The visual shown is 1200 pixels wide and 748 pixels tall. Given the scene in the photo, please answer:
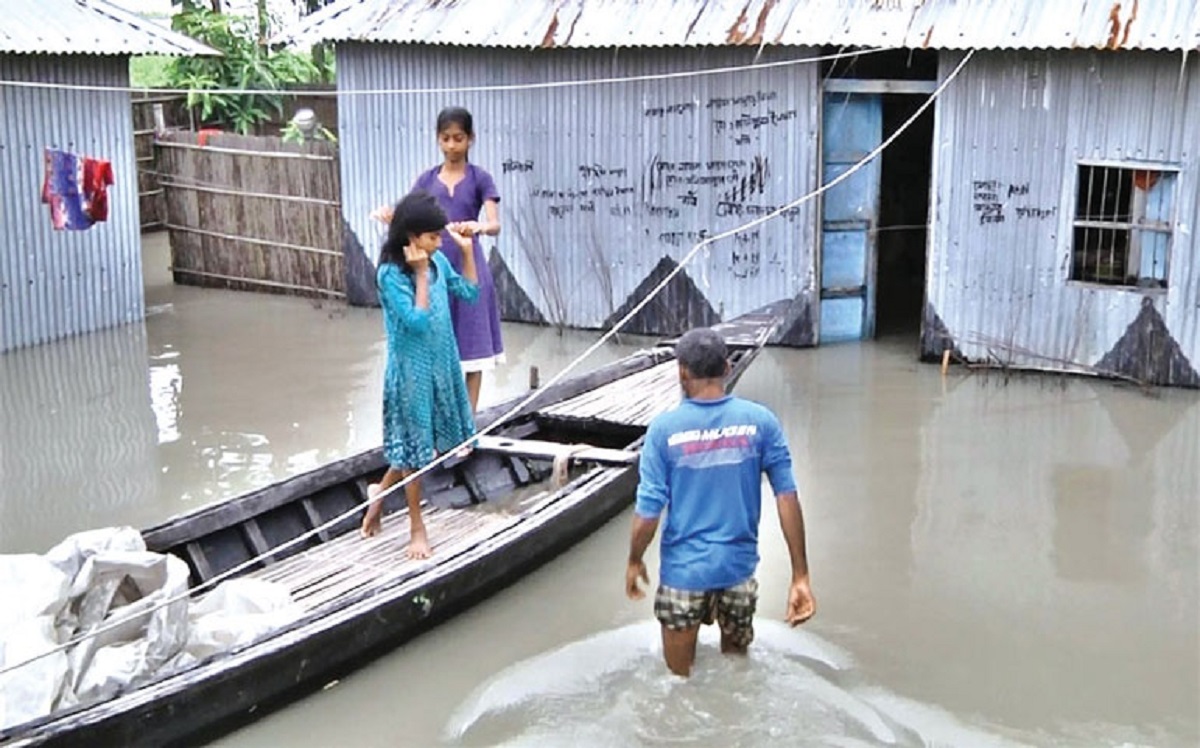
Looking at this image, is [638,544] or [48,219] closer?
[638,544]

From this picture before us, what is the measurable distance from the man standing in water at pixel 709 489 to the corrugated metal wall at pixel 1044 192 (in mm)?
6717

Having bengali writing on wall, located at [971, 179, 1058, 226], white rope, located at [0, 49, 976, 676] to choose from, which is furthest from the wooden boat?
bengali writing on wall, located at [971, 179, 1058, 226]

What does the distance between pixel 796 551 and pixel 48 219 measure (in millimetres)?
9377

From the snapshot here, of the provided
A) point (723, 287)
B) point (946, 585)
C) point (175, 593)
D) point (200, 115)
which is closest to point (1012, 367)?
point (723, 287)

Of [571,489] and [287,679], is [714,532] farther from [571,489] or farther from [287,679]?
[571,489]

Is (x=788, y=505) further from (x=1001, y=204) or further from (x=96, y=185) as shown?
(x=96, y=185)

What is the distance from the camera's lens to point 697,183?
40.4 feet

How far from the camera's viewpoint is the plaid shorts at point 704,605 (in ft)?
17.2

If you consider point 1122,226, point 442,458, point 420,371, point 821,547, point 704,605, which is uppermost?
point 1122,226

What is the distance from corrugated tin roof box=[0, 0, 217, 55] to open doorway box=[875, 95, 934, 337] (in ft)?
23.0

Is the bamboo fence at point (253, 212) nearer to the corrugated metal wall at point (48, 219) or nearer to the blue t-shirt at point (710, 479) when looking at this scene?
the corrugated metal wall at point (48, 219)

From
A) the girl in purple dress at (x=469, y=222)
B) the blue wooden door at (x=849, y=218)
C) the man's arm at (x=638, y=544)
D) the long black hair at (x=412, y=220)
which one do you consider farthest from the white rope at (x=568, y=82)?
the man's arm at (x=638, y=544)

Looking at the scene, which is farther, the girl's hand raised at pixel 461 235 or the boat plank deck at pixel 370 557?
the girl's hand raised at pixel 461 235

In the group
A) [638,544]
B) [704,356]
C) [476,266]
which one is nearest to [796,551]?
[638,544]
